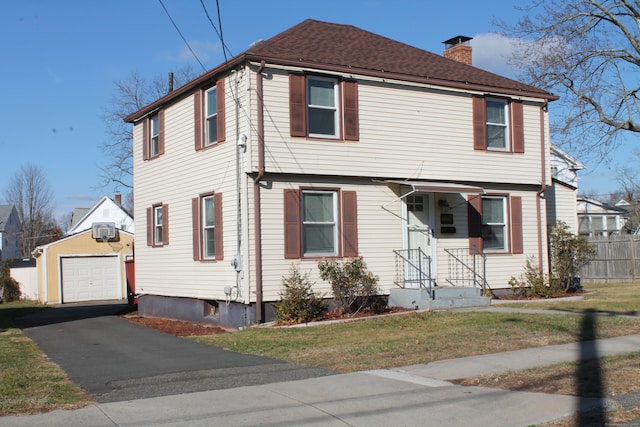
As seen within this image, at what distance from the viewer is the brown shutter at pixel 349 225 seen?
655 inches

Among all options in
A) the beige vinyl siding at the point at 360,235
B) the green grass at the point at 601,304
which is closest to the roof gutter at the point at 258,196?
the beige vinyl siding at the point at 360,235

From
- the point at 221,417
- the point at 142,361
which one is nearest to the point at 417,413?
the point at 221,417

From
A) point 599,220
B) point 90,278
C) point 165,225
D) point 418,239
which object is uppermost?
point 599,220

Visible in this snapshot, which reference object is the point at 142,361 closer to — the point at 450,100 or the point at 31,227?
the point at 450,100

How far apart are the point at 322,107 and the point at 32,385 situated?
9.76 m

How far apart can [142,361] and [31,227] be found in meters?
63.4


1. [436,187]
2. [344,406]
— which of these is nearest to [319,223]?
[436,187]

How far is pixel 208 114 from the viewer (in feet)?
57.2

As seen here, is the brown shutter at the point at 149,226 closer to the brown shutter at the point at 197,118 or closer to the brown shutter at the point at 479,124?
the brown shutter at the point at 197,118

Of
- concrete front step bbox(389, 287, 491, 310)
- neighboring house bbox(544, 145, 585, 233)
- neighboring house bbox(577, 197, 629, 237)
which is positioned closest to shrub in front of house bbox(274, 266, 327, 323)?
concrete front step bbox(389, 287, 491, 310)

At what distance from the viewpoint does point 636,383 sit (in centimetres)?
847

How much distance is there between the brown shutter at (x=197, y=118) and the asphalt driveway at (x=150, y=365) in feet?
16.1

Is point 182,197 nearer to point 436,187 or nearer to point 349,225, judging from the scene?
point 349,225

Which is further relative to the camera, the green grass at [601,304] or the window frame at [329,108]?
the window frame at [329,108]
